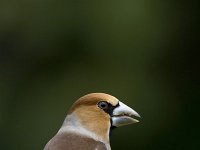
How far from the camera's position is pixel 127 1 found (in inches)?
302

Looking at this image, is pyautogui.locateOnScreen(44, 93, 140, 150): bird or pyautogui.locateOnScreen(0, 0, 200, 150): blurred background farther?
pyautogui.locateOnScreen(0, 0, 200, 150): blurred background

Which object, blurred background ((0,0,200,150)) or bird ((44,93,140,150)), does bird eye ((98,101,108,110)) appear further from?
blurred background ((0,0,200,150))

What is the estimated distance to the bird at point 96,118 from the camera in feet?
16.7

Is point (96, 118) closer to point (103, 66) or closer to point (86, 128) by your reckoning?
point (86, 128)

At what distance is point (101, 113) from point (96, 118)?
0.04m

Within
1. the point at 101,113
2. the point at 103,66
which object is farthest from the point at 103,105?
the point at 103,66

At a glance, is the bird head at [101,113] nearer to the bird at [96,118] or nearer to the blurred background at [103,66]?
the bird at [96,118]

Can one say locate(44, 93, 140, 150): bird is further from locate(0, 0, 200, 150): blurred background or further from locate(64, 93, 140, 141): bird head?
locate(0, 0, 200, 150): blurred background

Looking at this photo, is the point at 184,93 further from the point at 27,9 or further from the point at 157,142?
the point at 27,9

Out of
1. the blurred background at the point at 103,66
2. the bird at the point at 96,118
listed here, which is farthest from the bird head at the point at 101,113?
the blurred background at the point at 103,66

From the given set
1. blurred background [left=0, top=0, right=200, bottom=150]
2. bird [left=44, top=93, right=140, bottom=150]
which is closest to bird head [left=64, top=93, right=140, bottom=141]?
bird [left=44, top=93, right=140, bottom=150]

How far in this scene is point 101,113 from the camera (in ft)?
17.0

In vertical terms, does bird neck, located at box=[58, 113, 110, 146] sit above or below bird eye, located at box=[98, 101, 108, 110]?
below

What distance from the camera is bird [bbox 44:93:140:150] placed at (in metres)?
5.09
